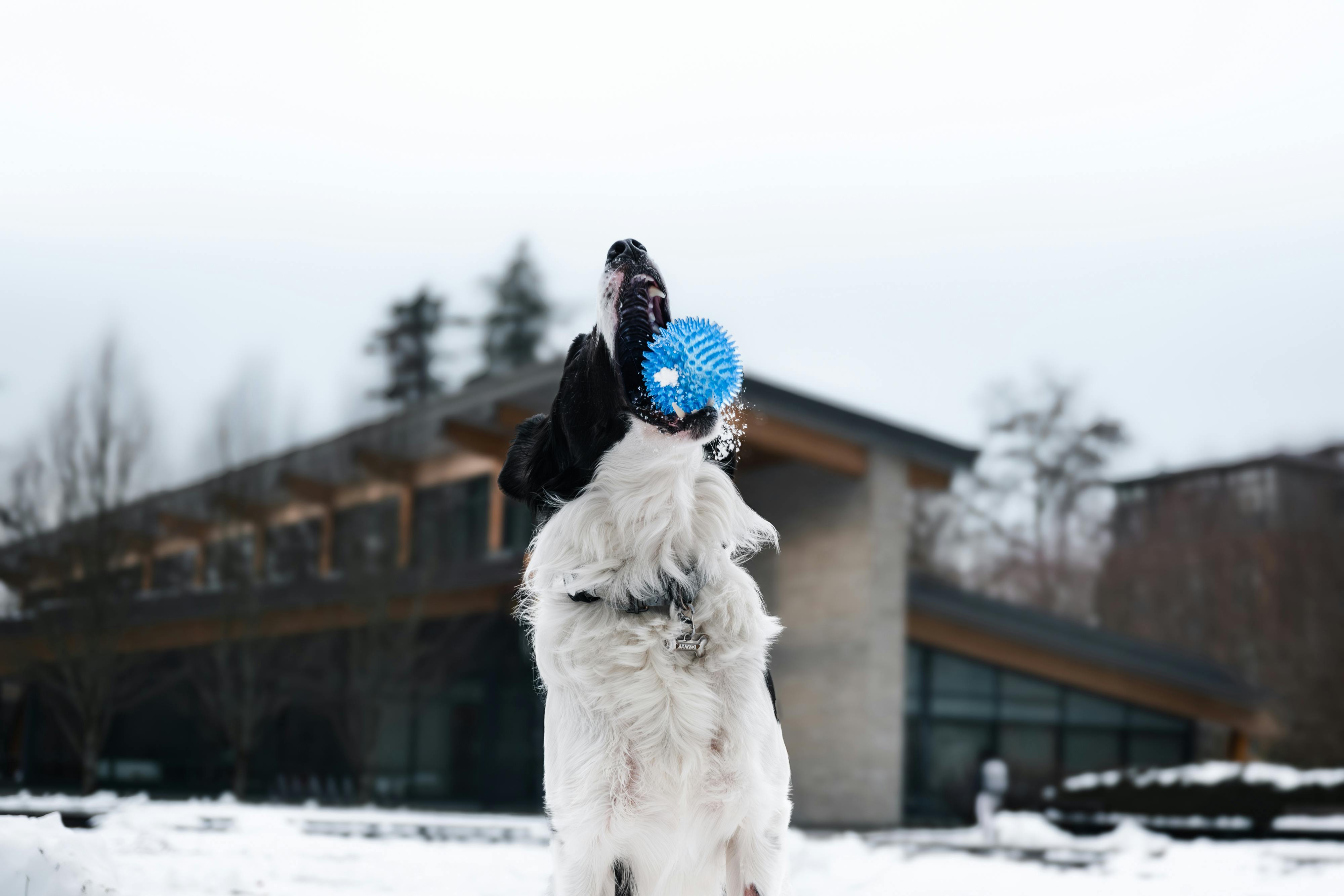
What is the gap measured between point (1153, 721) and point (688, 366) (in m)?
25.3

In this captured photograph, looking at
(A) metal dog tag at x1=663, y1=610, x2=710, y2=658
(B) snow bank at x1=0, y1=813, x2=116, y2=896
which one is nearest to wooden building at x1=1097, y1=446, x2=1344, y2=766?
(B) snow bank at x1=0, y1=813, x2=116, y2=896

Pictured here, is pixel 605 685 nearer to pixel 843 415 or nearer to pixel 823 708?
pixel 843 415

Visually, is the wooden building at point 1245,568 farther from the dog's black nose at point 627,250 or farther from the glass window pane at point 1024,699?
the dog's black nose at point 627,250

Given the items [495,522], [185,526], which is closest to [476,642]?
[495,522]

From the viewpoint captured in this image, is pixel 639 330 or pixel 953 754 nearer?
pixel 639 330

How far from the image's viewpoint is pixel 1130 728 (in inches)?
996

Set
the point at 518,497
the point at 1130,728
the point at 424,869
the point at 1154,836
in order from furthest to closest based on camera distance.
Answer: the point at 1130,728 → the point at 1154,836 → the point at 424,869 → the point at 518,497

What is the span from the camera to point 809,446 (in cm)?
2117

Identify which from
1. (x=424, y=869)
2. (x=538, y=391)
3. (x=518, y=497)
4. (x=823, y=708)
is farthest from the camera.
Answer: (x=823, y=708)

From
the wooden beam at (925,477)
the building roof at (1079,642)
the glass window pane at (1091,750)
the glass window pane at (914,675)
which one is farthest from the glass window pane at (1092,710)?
the wooden beam at (925,477)

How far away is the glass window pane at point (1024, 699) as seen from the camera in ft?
79.0

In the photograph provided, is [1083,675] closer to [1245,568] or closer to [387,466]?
[387,466]

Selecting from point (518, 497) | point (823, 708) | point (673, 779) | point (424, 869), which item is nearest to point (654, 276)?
point (518, 497)

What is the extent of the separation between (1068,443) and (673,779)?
36981 millimetres
